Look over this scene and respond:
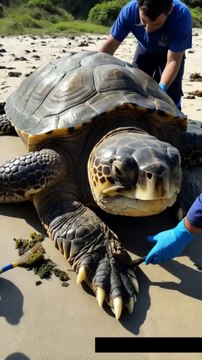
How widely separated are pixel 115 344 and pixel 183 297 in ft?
1.73

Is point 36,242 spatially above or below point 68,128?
below

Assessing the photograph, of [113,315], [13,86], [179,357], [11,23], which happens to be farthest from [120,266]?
[11,23]

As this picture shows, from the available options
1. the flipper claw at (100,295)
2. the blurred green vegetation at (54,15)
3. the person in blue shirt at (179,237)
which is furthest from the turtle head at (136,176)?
the blurred green vegetation at (54,15)

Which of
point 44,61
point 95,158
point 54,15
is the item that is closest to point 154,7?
point 95,158

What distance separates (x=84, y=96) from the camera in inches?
130

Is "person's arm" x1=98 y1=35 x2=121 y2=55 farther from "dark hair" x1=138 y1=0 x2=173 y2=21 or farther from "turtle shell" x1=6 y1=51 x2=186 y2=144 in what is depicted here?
"turtle shell" x1=6 y1=51 x2=186 y2=144

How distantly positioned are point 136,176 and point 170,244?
468mm

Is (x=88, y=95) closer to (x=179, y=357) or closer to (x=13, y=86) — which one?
(x=179, y=357)

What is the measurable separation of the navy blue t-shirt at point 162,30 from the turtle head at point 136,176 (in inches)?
96.5

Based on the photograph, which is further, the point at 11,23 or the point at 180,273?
the point at 11,23

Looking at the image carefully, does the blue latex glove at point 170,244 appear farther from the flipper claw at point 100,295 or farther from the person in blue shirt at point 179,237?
the flipper claw at point 100,295

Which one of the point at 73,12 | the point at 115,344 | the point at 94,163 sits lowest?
the point at 73,12

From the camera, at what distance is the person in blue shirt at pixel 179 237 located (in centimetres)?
234

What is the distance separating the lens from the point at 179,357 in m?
1.99
